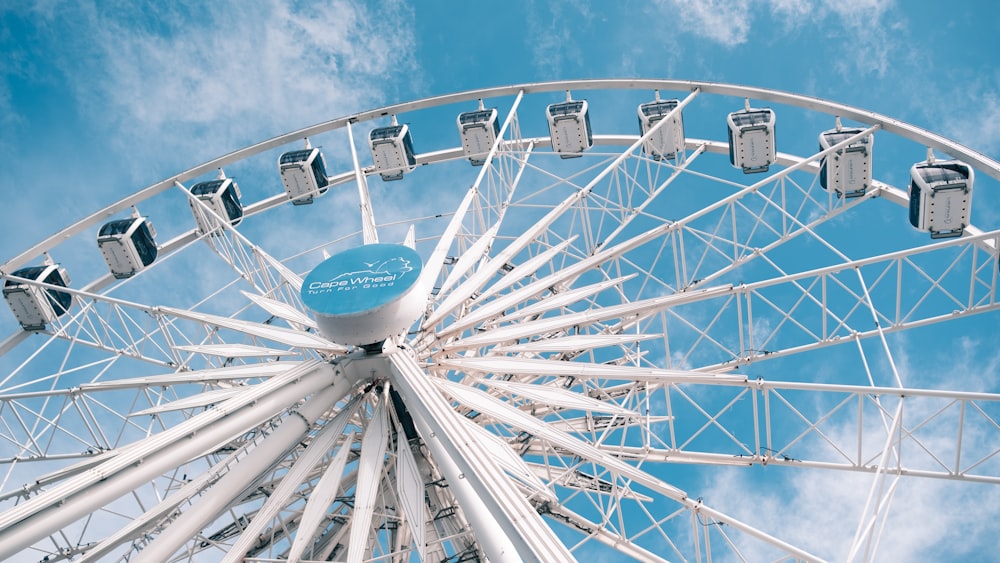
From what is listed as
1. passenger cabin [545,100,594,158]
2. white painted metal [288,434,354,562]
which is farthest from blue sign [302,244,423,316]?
passenger cabin [545,100,594,158]

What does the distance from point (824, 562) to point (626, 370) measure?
4.58 metres

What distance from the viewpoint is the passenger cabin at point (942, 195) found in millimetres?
19047

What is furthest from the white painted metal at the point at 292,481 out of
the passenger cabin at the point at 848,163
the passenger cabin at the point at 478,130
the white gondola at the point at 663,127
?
the passenger cabin at the point at 848,163

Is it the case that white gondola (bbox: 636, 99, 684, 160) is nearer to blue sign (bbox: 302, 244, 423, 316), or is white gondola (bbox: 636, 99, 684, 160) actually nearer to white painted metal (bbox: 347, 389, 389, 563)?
blue sign (bbox: 302, 244, 423, 316)

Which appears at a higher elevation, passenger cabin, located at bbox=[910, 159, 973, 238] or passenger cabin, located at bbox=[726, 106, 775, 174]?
passenger cabin, located at bbox=[726, 106, 775, 174]

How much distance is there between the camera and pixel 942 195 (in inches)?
750

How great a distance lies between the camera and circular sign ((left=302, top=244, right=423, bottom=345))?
47.9ft

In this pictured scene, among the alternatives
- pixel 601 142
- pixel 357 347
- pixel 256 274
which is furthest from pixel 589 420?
pixel 601 142

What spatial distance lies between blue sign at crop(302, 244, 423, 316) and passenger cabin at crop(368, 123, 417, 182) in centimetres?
1001

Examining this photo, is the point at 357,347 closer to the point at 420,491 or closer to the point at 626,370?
the point at 420,491

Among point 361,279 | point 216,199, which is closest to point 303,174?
point 216,199

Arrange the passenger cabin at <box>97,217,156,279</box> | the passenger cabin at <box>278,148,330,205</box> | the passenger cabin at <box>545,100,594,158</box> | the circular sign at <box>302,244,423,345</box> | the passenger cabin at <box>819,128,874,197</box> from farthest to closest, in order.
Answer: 1. the passenger cabin at <box>278,148,330,205</box>
2. the passenger cabin at <box>545,100,594,158</box>
3. the passenger cabin at <box>97,217,156,279</box>
4. the passenger cabin at <box>819,128,874,197</box>
5. the circular sign at <box>302,244,423,345</box>

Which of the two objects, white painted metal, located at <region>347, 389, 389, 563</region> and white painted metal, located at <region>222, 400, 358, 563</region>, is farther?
white painted metal, located at <region>222, 400, 358, 563</region>

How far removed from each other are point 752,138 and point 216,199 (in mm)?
14744
